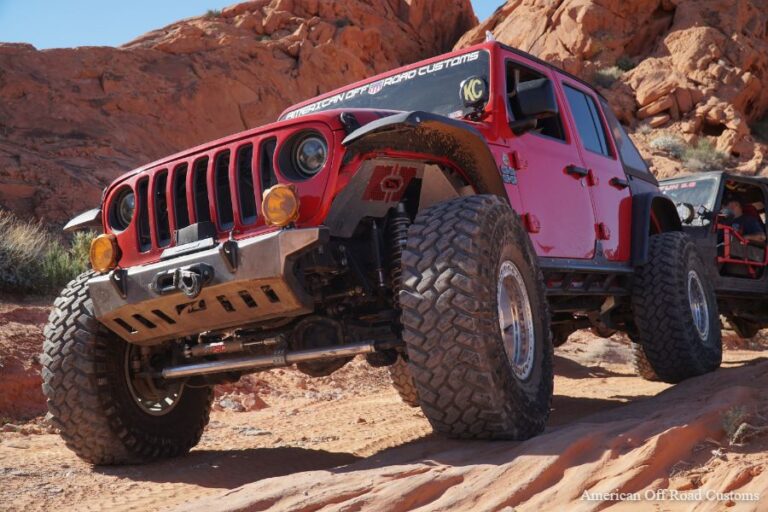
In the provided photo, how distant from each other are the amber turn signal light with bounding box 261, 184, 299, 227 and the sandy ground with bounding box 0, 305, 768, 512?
45.5 inches

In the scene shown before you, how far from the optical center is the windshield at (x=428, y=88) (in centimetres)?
514

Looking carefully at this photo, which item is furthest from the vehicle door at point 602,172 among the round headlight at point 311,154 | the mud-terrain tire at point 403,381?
the round headlight at point 311,154

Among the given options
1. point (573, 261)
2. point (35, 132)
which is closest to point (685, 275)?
point (573, 261)

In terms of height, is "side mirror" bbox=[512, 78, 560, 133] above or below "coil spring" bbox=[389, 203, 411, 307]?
above

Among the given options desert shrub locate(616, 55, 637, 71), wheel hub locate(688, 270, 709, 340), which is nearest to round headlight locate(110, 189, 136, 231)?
wheel hub locate(688, 270, 709, 340)

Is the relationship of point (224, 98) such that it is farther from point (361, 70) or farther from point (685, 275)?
point (685, 275)

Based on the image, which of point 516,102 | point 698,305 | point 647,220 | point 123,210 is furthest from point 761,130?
point 123,210

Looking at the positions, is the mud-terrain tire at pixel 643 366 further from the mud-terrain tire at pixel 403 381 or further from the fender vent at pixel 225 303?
the fender vent at pixel 225 303

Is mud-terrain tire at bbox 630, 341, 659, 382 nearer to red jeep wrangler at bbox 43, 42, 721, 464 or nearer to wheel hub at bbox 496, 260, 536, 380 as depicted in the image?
red jeep wrangler at bbox 43, 42, 721, 464

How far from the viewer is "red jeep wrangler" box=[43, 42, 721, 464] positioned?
366 cm

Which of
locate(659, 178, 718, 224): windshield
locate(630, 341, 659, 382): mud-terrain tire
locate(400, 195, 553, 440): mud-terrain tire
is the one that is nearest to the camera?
locate(400, 195, 553, 440): mud-terrain tire

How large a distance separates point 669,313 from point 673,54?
27.1 meters

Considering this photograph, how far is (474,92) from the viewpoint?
4.83 meters

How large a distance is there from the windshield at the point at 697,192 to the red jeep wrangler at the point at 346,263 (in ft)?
14.7
